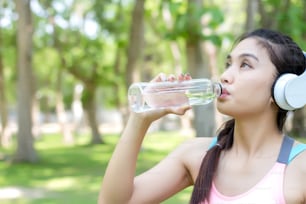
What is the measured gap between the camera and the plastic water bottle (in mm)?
1836

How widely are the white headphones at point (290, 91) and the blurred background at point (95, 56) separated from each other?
129 centimetres

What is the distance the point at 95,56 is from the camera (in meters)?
22.1

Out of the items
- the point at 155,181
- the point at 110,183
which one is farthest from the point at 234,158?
the point at 110,183

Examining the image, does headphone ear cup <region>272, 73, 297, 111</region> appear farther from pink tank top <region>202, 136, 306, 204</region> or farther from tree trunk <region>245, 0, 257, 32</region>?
tree trunk <region>245, 0, 257, 32</region>

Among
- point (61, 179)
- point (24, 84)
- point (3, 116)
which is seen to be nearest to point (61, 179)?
point (61, 179)

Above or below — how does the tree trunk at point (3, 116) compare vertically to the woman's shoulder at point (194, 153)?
below

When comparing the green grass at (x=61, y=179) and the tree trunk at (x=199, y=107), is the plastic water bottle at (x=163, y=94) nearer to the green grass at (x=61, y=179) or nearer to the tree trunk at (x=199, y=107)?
the green grass at (x=61, y=179)

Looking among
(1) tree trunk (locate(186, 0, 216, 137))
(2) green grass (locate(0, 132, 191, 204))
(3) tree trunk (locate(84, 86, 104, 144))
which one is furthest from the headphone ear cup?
(3) tree trunk (locate(84, 86, 104, 144))

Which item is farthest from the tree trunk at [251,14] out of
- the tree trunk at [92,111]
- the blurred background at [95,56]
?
the tree trunk at [92,111]

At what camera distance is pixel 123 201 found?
6.25 ft

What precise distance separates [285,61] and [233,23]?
30.5 meters

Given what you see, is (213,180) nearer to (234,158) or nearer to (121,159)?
(234,158)

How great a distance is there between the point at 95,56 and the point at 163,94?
20382 mm

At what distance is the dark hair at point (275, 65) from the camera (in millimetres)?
1837
